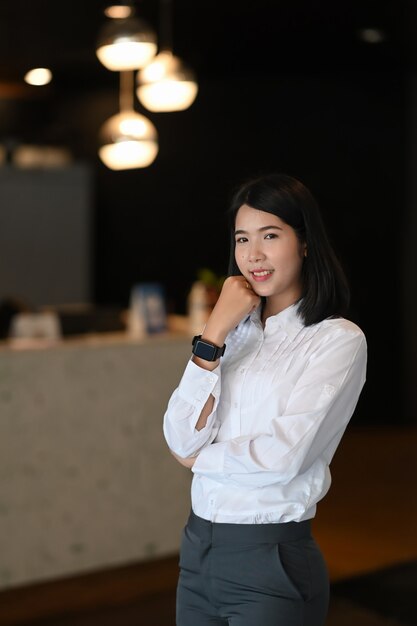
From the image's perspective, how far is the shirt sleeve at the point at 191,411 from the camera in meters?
1.76

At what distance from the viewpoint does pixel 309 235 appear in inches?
69.7

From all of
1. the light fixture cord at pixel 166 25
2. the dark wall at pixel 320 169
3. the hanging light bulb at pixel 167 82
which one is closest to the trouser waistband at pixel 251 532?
the hanging light bulb at pixel 167 82

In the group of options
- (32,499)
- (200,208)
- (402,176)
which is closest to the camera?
(32,499)

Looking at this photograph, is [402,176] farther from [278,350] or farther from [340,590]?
[278,350]

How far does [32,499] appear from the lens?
13.2 feet

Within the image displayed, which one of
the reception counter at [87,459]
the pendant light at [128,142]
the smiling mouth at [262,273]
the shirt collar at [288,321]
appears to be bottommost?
the reception counter at [87,459]

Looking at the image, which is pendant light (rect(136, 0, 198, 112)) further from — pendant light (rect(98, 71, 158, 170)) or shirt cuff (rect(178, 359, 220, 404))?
shirt cuff (rect(178, 359, 220, 404))

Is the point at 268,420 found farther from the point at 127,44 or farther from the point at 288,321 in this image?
the point at 127,44

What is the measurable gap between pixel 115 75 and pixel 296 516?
6479 mm

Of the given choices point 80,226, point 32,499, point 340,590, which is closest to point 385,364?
point 80,226

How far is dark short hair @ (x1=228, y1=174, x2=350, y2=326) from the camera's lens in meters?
1.76

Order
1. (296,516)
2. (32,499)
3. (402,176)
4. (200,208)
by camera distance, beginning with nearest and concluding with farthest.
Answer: (296,516) → (32,499) → (402,176) → (200,208)

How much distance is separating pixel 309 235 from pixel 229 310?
200 mm

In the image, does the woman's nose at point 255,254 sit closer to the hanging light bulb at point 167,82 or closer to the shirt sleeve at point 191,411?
the shirt sleeve at point 191,411
